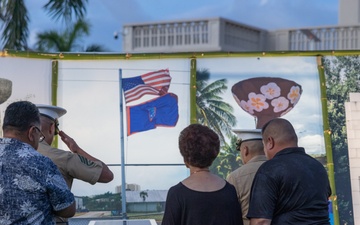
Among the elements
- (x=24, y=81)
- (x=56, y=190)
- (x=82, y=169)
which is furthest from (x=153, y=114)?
(x=56, y=190)

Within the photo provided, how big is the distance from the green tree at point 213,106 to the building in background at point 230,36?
12.9 meters

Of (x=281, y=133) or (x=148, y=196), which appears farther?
(x=148, y=196)

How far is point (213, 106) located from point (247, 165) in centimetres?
293

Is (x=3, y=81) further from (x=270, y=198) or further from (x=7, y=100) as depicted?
(x=270, y=198)

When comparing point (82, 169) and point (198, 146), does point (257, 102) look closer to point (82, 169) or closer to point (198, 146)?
point (82, 169)

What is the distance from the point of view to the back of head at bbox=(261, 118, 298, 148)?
4949 millimetres

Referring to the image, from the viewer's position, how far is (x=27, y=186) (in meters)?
4.41

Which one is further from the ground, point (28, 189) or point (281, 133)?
point (281, 133)

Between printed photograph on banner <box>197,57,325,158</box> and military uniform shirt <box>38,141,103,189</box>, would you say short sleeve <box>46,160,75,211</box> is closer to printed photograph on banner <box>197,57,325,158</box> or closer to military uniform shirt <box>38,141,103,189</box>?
military uniform shirt <box>38,141,103,189</box>

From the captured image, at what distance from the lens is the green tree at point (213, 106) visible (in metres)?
8.58

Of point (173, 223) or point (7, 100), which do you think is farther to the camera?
point (7, 100)

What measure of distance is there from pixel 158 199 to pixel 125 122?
830 mm

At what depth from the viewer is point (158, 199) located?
8.44m

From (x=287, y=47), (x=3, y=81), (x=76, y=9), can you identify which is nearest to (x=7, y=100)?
(x=3, y=81)
